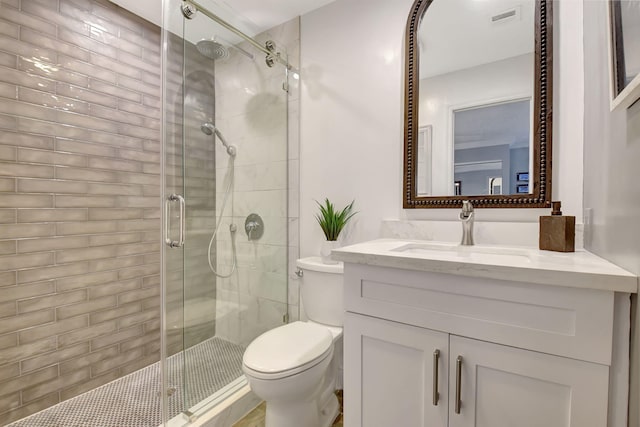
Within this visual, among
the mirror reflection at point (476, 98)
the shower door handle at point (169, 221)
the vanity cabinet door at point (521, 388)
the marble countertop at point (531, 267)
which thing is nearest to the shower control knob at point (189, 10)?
the shower door handle at point (169, 221)

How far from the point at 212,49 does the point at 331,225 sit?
1135mm

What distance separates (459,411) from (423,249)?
2.03 ft

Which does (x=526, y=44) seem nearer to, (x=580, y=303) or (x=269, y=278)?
(x=580, y=303)

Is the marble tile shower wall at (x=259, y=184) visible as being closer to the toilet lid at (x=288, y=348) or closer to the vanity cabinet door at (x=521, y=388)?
the toilet lid at (x=288, y=348)

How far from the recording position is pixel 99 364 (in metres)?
1.77

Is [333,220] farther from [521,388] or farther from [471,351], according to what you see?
[521,388]

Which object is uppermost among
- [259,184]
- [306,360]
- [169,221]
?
[259,184]

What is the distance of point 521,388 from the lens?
82 centimetres

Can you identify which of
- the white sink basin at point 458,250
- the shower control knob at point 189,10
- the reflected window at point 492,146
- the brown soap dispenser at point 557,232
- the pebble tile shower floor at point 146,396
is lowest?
the pebble tile shower floor at point 146,396

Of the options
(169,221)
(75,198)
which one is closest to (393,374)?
(169,221)

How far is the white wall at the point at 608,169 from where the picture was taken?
2.22 feet

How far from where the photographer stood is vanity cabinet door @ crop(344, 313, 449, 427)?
0.93 m

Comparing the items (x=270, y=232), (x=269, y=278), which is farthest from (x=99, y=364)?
(x=270, y=232)

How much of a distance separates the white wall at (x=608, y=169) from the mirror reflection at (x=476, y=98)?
214 millimetres
